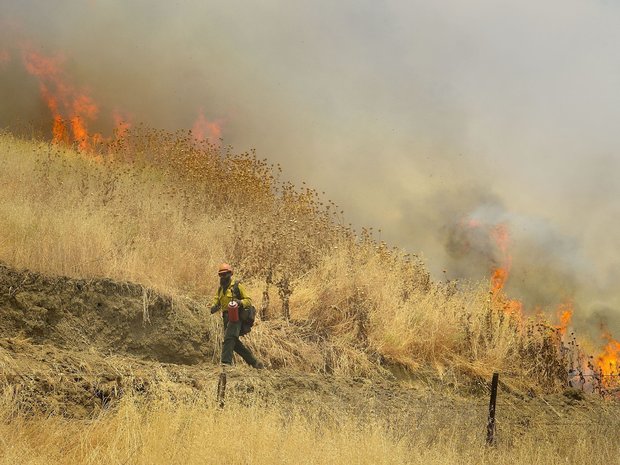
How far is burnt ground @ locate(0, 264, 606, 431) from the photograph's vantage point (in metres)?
8.59

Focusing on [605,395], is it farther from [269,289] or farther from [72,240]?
[72,240]

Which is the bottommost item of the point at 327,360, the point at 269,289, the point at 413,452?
the point at 413,452

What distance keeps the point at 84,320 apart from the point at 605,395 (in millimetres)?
8312

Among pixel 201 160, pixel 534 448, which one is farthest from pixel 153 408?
pixel 201 160

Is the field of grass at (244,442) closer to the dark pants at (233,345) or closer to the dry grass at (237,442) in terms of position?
the dry grass at (237,442)

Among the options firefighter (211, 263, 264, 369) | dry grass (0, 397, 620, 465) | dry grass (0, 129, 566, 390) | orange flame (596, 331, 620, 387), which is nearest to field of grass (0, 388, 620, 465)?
dry grass (0, 397, 620, 465)

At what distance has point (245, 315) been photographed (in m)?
11.2

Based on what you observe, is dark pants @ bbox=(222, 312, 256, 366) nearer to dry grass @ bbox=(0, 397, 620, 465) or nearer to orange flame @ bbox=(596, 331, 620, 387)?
dry grass @ bbox=(0, 397, 620, 465)

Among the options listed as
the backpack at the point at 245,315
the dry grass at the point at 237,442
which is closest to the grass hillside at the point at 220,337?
the dry grass at the point at 237,442

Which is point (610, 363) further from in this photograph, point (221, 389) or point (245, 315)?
point (221, 389)

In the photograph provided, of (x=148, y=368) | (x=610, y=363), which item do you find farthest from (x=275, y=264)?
(x=610, y=363)

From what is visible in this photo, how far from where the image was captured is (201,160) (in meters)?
17.9

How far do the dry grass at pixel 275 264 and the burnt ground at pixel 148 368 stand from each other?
425mm

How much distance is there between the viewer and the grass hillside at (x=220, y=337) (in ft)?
23.8
